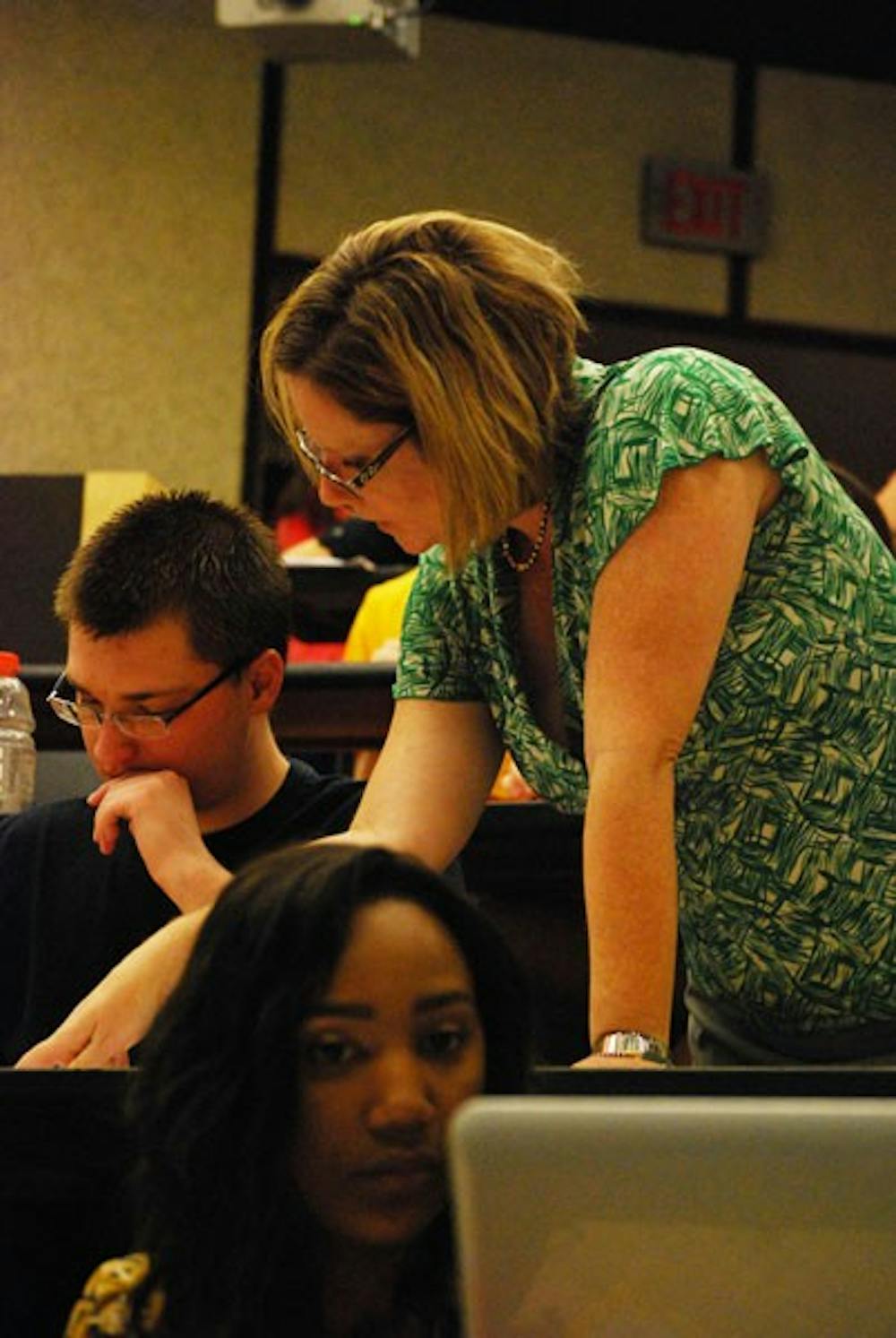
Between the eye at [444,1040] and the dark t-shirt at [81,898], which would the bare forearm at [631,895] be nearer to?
the eye at [444,1040]

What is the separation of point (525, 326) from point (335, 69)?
5145 mm

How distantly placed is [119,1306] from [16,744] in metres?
1.77

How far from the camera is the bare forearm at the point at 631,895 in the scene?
158 cm

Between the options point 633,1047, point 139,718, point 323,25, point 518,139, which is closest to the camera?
point 633,1047

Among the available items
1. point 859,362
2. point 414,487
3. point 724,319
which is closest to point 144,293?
point 724,319

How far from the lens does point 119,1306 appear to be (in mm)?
1173

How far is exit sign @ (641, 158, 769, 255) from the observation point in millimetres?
6949

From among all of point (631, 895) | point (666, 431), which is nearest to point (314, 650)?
point (666, 431)

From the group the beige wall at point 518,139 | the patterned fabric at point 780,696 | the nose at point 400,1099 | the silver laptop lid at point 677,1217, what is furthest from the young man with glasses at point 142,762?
the beige wall at point 518,139

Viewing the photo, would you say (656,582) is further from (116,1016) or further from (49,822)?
(49,822)

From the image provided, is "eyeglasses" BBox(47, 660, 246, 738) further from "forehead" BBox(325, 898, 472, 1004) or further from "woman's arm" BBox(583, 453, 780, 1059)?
"forehead" BBox(325, 898, 472, 1004)

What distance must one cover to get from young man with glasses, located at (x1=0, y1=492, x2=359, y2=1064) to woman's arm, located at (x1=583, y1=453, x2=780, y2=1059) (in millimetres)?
621

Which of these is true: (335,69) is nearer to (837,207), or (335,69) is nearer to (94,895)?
(837,207)

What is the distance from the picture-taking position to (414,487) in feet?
5.82
